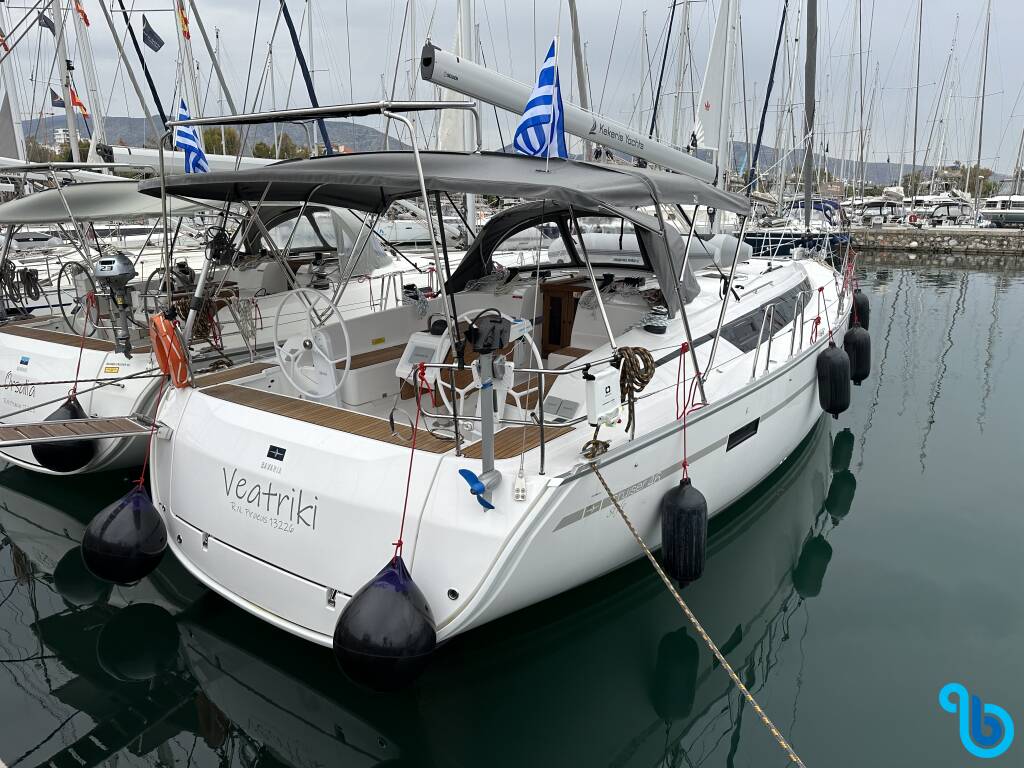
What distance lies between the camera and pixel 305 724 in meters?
3.57

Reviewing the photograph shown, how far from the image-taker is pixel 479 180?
11.3 feet

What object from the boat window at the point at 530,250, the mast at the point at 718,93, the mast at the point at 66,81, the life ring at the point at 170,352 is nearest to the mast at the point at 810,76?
the mast at the point at 718,93

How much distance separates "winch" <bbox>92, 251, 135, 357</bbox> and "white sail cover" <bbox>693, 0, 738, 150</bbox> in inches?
246

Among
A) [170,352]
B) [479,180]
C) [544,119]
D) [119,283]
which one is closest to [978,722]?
[479,180]

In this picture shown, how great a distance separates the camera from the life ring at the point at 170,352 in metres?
4.50

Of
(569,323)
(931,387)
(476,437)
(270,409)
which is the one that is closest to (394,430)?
(476,437)

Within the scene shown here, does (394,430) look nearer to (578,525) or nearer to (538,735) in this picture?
(578,525)

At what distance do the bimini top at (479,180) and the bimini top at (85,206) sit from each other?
2.61 m

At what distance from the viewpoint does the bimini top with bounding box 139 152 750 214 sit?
11.3ft

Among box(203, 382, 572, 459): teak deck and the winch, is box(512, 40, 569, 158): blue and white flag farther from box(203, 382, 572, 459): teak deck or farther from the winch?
the winch

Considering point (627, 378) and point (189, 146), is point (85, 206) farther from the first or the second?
point (627, 378)

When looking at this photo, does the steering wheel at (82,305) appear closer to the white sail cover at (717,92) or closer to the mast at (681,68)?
the white sail cover at (717,92)

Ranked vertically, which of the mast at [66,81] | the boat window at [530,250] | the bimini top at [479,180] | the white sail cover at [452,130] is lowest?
the boat window at [530,250]

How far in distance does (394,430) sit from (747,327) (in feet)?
11.8
